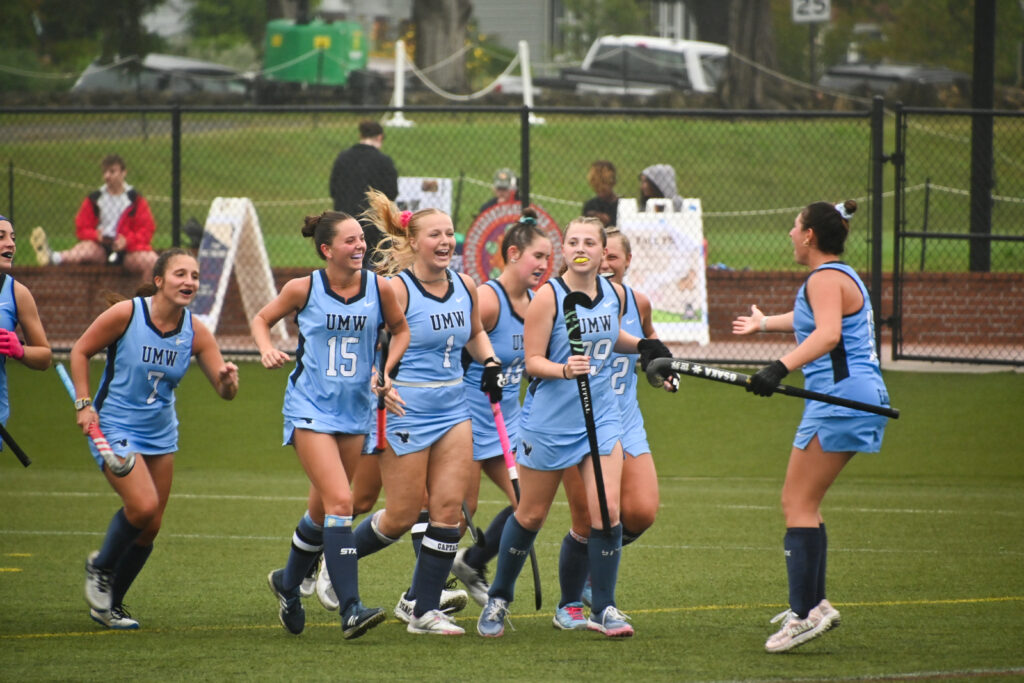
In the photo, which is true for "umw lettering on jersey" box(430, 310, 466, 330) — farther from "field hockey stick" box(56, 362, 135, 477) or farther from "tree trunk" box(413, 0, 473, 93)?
"tree trunk" box(413, 0, 473, 93)

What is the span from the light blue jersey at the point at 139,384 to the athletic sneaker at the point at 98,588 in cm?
55

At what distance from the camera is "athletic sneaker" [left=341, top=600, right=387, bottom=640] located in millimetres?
6130

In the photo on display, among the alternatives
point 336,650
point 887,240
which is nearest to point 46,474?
point 336,650

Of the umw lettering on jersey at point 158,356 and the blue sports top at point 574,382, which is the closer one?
the blue sports top at point 574,382

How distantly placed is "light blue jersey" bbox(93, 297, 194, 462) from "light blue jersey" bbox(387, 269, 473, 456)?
1.08 meters

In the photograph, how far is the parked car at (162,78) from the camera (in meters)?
31.6

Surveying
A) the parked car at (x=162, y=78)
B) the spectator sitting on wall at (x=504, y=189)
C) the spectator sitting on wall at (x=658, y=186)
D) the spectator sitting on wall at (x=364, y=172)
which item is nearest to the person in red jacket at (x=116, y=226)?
the spectator sitting on wall at (x=364, y=172)

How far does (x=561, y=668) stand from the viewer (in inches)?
230

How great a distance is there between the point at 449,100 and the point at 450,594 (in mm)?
22591

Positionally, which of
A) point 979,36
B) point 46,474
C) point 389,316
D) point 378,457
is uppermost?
point 979,36

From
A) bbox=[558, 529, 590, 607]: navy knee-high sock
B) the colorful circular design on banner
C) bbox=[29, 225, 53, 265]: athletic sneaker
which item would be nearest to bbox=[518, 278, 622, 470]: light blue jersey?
bbox=[558, 529, 590, 607]: navy knee-high sock

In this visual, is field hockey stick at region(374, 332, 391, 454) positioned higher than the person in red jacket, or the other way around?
the person in red jacket

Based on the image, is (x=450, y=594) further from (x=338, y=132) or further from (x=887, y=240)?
(x=338, y=132)

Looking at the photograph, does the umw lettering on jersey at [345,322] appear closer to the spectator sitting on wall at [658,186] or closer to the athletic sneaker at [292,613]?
the athletic sneaker at [292,613]
